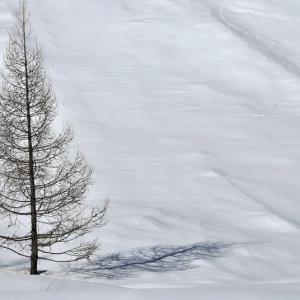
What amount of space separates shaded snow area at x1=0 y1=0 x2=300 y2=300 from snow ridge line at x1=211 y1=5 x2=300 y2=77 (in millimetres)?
90

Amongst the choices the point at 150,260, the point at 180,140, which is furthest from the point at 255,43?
the point at 150,260

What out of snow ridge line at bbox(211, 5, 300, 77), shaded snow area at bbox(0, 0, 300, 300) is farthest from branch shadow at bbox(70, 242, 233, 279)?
snow ridge line at bbox(211, 5, 300, 77)

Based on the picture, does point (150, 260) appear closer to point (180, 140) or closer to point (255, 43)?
point (180, 140)

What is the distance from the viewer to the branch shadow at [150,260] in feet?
59.4

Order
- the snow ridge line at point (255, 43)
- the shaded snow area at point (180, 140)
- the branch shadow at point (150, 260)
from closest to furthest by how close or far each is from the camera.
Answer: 1. the shaded snow area at point (180, 140)
2. the branch shadow at point (150, 260)
3. the snow ridge line at point (255, 43)

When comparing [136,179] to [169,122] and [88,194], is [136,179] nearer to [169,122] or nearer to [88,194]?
[88,194]

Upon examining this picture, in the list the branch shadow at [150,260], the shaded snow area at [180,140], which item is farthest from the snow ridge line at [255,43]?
the branch shadow at [150,260]

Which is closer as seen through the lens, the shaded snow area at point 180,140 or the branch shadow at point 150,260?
the shaded snow area at point 180,140

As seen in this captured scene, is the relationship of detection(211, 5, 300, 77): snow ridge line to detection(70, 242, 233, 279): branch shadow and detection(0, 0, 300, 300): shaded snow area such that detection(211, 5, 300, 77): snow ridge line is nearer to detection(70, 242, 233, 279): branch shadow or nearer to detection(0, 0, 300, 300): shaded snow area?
detection(0, 0, 300, 300): shaded snow area

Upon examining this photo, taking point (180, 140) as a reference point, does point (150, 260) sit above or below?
above

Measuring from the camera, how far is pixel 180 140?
30297 millimetres

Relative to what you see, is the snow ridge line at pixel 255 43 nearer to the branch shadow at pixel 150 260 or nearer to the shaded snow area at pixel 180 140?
the shaded snow area at pixel 180 140

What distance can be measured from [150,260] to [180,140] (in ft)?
39.1

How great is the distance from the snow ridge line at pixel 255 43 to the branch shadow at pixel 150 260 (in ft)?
68.9
